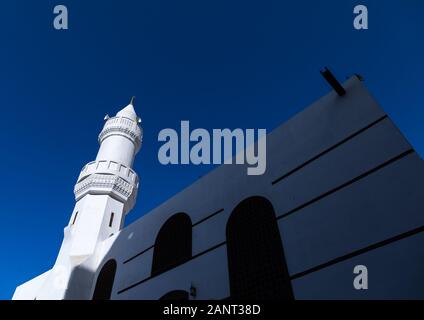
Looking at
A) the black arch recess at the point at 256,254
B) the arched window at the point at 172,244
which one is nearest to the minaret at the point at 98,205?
the arched window at the point at 172,244

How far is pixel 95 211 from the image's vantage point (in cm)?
1241

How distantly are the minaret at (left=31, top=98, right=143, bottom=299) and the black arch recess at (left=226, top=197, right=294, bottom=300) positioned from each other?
603 cm

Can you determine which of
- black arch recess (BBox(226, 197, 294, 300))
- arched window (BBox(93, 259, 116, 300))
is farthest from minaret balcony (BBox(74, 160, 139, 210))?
black arch recess (BBox(226, 197, 294, 300))

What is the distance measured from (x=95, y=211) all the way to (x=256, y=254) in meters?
7.64

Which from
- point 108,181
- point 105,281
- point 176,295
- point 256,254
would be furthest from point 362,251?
point 108,181

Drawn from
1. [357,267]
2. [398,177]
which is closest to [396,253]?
[357,267]

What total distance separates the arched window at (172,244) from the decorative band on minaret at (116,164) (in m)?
4.19

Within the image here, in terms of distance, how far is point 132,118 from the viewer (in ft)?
52.7

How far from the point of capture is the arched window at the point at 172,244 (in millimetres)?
8797

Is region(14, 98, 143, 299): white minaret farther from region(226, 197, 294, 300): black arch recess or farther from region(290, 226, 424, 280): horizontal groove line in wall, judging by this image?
region(290, 226, 424, 280): horizontal groove line in wall

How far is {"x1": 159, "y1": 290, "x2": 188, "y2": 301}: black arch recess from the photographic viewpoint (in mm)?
7835
